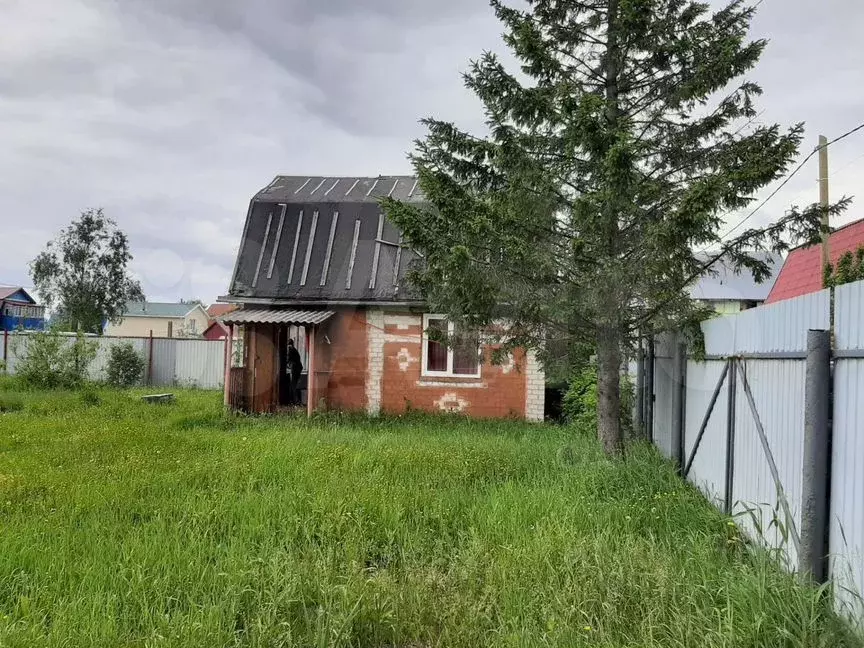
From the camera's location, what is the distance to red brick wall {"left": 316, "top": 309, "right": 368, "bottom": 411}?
13.3 m

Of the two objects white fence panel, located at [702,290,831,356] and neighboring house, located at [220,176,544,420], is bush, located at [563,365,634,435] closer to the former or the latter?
neighboring house, located at [220,176,544,420]

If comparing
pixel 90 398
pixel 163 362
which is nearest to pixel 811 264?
pixel 90 398

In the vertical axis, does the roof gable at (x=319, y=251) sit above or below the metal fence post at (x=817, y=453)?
above

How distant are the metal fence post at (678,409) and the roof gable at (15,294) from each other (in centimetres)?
5197

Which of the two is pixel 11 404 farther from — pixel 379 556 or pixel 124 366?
pixel 379 556

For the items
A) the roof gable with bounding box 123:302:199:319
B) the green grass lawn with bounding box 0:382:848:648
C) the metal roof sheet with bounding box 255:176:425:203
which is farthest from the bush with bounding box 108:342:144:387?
the roof gable with bounding box 123:302:199:319

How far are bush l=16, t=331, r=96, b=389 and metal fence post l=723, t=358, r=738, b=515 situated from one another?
1646 cm

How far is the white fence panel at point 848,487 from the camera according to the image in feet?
8.91

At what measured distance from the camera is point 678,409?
7230 millimetres

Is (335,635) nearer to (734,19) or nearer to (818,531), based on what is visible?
(818,531)

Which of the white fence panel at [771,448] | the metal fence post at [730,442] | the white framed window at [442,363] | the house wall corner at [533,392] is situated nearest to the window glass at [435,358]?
the white framed window at [442,363]

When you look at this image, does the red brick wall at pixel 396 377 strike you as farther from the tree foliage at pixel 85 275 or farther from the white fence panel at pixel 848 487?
the tree foliage at pixel 85 275

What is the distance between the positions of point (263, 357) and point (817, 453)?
1252 cm

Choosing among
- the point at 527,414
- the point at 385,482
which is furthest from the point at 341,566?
the point at 527,414
